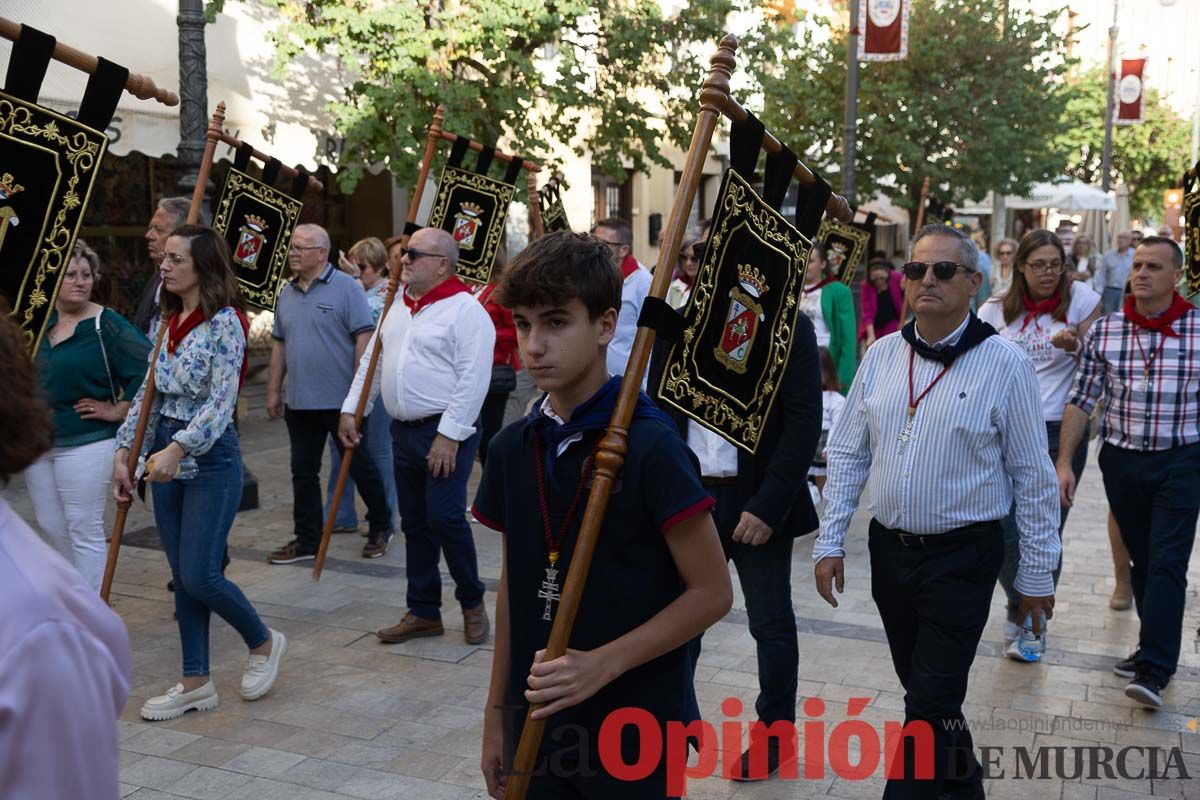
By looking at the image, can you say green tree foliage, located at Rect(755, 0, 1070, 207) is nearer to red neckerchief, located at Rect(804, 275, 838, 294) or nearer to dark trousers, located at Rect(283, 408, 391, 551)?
red neckerchief, located at Rect(804, 275, 838, 294)

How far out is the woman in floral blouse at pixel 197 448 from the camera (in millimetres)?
4953

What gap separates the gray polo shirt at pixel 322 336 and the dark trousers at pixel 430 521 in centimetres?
156

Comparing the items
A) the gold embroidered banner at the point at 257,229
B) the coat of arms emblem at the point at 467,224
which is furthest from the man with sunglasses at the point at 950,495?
the coat of arms emblem at the point at 467,224

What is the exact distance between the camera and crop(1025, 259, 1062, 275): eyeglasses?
618cm

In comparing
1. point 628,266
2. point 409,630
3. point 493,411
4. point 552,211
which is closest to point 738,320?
point 409,630

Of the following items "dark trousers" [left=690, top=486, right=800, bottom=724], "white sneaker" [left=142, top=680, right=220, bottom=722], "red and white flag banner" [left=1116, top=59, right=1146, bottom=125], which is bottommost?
"white sneaker" [left=142, top=680, right=220, bottom=722]

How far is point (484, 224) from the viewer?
8516 mm

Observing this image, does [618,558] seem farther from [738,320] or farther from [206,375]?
[206,375]

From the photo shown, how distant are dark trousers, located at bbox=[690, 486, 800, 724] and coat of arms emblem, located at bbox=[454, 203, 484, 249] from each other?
4.47 metres

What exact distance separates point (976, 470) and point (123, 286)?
1197 cm

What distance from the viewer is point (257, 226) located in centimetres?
768

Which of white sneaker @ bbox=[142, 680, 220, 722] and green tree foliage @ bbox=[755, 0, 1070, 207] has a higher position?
green tree foliage @ bbox=[755, 0, 1070, 207]

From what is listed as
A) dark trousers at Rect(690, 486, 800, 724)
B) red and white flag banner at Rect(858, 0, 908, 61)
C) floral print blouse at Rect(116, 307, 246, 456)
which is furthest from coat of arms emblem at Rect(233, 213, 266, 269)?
red and white flag banner at Rect(858, 0, 908, 61)

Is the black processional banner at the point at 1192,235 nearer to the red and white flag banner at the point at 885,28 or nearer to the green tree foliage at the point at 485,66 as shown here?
the green tree foliage at the point at 485,66
